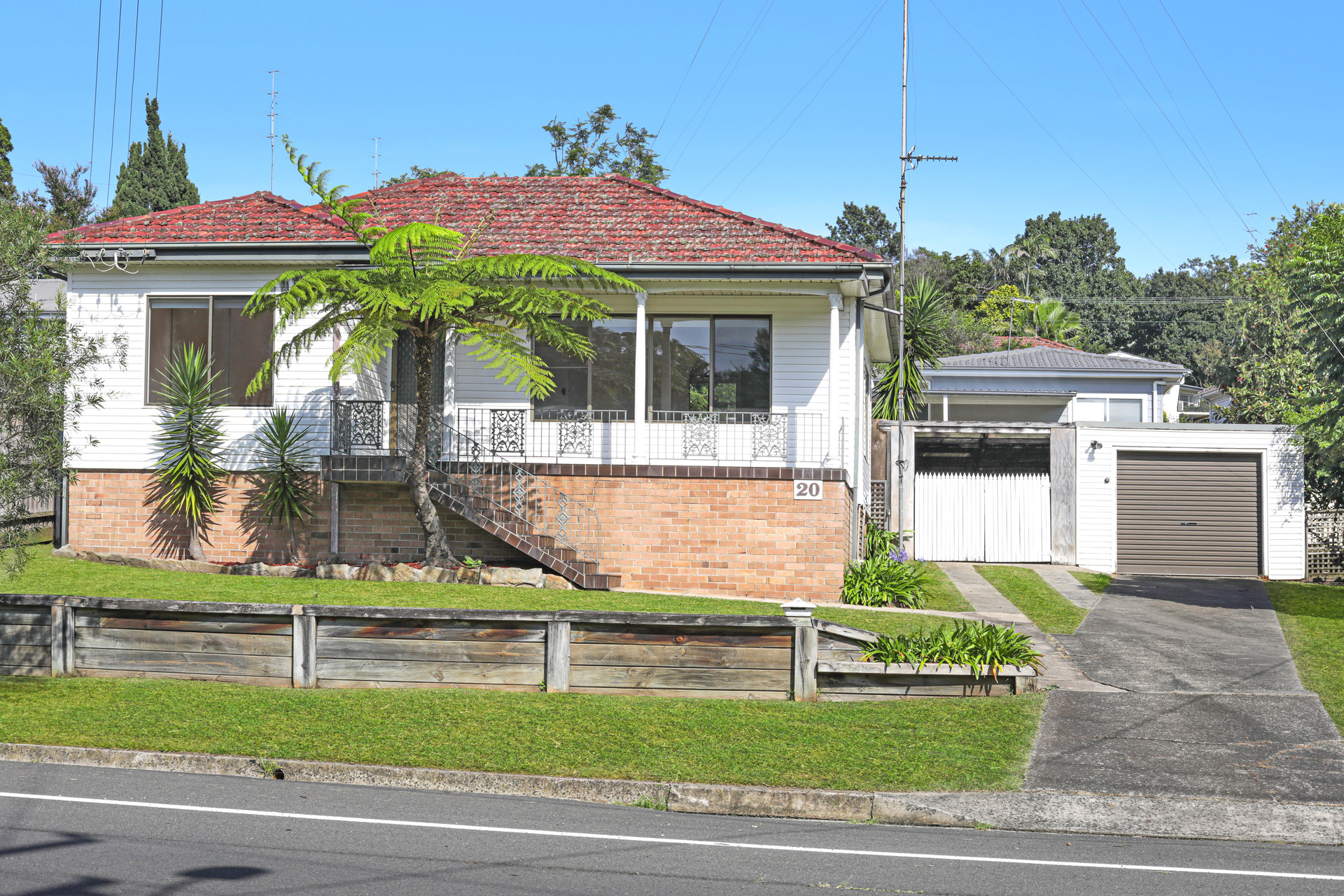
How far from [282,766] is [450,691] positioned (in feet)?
7.16

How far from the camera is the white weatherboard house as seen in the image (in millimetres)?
23172

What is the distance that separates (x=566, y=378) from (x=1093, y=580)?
9.99m

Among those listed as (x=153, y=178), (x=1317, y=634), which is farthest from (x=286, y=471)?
(x=153, y=178)

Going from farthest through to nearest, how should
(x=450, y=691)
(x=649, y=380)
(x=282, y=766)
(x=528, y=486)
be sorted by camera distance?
(x=649, y=380)
(x=528, y=486)
(x=450, y=691)
(x=282, y=766)

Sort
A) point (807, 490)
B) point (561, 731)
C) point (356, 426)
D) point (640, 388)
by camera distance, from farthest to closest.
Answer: point (356, 426) < point (640, 388) < point (807, 490) < point (561, 731)

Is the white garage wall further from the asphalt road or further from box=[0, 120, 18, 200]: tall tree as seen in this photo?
box=[0, 120, 18, 200]: tall tree

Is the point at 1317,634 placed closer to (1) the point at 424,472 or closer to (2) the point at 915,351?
(2) the point at 915,351

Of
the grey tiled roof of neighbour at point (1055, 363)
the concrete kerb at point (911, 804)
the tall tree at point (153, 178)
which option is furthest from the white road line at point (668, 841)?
the tall tree at point (153, 178)

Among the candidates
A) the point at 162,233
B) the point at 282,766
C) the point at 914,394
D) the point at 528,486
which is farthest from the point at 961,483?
the point at 282,766

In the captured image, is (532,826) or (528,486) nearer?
(532,826)

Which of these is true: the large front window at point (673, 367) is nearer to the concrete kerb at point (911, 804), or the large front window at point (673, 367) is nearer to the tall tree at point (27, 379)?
the tall tree at point (27, 379)

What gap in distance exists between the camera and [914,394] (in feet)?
80.4

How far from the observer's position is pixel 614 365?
19.0 meters

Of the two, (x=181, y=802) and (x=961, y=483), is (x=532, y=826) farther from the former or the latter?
(x=961, y=483)
